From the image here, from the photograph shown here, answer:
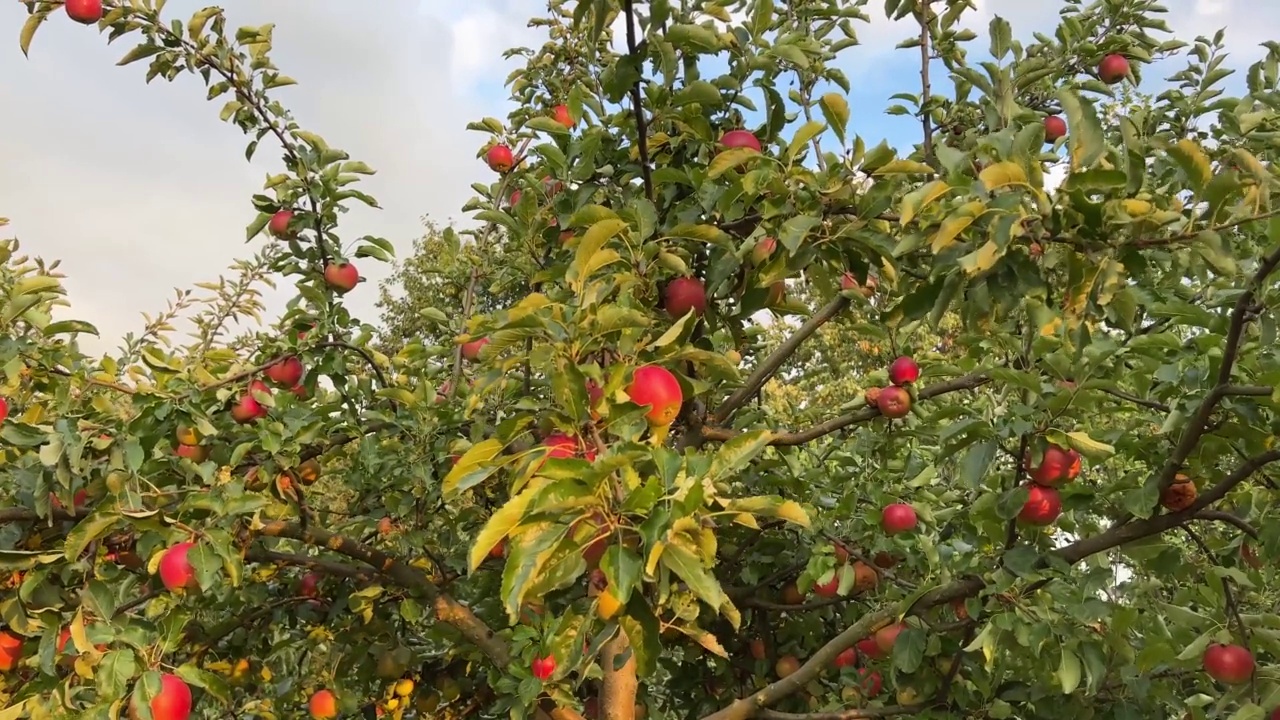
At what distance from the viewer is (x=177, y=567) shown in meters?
2.06

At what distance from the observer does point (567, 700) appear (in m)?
2.23

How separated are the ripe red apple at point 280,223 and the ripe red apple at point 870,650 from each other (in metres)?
2.23

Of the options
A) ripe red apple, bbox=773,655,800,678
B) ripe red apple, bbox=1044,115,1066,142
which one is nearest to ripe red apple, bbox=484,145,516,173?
ripe red apple, bbox=1044,115,1066,142

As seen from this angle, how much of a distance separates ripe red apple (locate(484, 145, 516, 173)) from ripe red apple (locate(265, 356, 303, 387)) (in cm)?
98

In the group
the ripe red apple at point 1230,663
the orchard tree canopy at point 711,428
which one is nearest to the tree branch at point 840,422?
the orchard tree canopy at point 711,428

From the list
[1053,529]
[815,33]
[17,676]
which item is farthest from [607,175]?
[17,676]

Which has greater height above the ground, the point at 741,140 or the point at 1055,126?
the point at 1055,126

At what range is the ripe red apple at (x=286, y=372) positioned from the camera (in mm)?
2693

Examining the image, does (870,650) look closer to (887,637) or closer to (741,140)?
(887,637)

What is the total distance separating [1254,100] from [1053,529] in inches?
56.0

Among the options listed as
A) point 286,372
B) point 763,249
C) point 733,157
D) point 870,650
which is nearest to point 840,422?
point 763,249

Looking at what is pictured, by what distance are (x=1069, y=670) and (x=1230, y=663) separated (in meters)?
0.33

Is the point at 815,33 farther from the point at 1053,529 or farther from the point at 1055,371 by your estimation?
the point at 1053,529

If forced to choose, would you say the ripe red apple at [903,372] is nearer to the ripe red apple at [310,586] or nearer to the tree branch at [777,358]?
the tree branch at [777,358]
